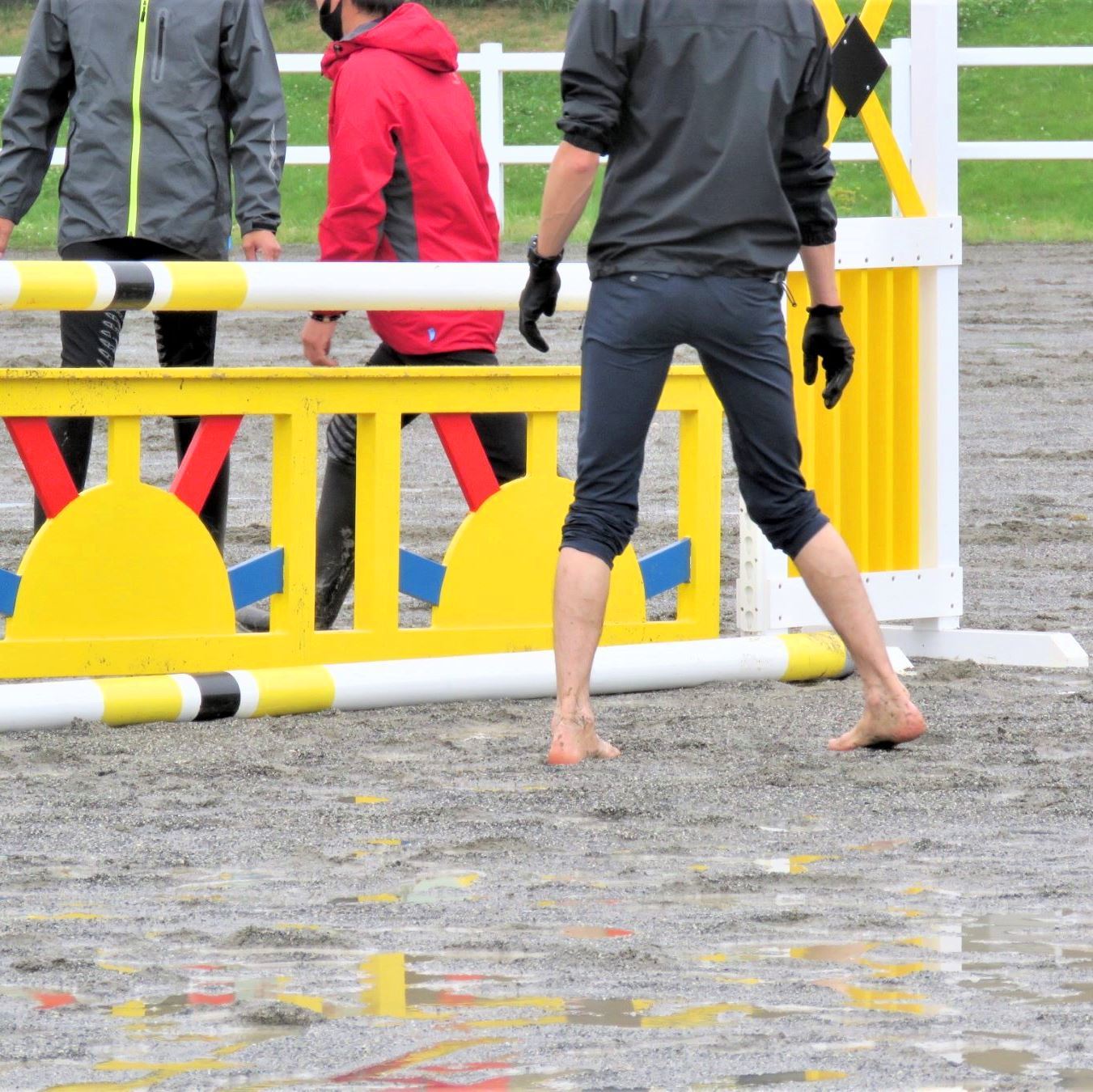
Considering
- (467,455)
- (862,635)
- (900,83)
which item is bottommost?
(862,635)

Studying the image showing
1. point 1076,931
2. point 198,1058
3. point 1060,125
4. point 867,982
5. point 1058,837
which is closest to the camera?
point 198,1058

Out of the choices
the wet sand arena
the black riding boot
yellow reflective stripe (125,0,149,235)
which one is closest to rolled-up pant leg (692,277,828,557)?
the wet sand arena

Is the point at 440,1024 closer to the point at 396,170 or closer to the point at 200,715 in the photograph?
the point at 200,715

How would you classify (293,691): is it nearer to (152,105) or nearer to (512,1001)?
(152,105)

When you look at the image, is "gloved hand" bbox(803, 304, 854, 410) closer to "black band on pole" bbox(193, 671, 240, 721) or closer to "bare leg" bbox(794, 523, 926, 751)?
"bare leg" bbox(794, 523, 926, 751)

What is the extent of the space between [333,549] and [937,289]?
1687mm

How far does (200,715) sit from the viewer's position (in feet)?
18.7

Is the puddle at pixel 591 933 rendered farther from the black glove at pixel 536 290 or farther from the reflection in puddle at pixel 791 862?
the black glove at pixel 536 290

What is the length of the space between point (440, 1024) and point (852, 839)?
1387mm

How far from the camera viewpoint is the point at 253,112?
6758mm

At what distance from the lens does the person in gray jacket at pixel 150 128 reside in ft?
21.7

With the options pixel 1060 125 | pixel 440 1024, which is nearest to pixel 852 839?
pixel 440 1024

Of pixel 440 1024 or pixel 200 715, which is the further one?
pixel 200 715

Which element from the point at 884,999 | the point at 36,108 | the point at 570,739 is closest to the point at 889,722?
the point at 570,739
